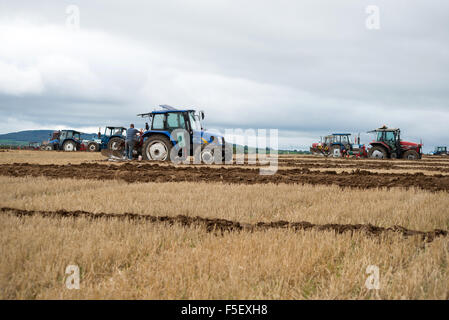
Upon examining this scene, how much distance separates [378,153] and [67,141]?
92.6 feet

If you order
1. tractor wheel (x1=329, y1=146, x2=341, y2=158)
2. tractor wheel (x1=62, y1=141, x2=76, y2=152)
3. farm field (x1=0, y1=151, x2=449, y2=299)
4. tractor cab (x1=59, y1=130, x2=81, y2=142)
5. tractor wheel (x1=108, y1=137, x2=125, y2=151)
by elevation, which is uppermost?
tractor cab (x1=59, y1=130, x2=81, y2=142)

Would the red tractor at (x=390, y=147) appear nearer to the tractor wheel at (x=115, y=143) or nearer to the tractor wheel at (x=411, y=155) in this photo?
the tractor wheel at (x=411, y=155)

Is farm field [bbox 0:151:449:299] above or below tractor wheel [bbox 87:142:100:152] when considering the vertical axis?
below

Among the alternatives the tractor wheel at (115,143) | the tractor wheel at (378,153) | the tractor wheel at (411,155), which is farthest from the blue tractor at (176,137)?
the tractor wheel at (411,155)

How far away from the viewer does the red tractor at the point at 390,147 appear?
25.4 m

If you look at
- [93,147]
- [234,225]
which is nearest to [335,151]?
[93,147]

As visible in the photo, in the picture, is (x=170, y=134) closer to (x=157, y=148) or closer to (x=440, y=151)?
Result: (x=157, y=148)

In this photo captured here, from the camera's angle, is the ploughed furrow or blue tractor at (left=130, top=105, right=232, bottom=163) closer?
the ploughed furrow

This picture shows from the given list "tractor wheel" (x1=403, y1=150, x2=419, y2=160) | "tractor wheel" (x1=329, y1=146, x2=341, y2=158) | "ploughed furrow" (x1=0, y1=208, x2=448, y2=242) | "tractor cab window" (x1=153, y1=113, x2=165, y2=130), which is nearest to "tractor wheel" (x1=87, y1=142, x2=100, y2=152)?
"tractor cab window" (x1=153, y1=113, x2=165, y2=130)

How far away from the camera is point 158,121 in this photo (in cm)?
1580

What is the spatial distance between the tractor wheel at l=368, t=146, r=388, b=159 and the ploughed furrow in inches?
919

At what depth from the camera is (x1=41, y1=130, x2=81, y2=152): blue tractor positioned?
1337 inches

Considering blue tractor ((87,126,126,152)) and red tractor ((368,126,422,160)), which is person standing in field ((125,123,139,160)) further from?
red tractor ((368,126,422,160))
